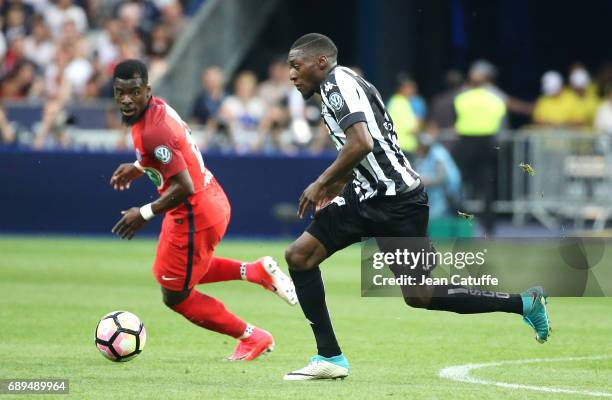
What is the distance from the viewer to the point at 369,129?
830 centimetres

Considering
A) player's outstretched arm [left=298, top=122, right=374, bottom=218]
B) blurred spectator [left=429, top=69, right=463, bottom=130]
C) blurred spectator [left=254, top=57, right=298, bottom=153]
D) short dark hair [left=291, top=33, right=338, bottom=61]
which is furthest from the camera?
blurred spectator [left=429, top=69, right=463, bottom=130]

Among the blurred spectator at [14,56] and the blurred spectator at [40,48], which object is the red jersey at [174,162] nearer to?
the blurred spectator at [14,56]

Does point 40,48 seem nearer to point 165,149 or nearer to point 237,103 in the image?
point 237,103

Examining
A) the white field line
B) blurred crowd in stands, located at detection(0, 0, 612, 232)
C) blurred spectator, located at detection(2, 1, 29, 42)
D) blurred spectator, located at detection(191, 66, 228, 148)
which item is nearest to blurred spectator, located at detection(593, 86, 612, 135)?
blurred crowd in stands, located at detection(0, 0, 612, 232)

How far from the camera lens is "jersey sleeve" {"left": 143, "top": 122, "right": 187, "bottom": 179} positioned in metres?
9.05

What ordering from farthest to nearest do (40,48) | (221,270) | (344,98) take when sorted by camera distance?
(40,48) → (221,270) → (344,98)

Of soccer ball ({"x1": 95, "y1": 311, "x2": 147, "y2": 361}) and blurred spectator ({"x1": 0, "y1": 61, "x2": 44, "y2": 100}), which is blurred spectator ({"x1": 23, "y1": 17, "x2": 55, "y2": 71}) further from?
soccer ball ({"x1": 95, "y1": 311, "x2": 147, "y2": 361})

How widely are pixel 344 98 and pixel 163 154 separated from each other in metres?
1.56

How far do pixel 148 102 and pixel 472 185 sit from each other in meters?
11.8

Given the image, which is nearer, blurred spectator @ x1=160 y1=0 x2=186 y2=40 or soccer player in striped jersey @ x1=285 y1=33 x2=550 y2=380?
soccer player in striped jersey @ x1=285 y1=33 x2=550 y2=380

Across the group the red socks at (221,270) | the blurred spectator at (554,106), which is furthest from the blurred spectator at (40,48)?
the red socks at (221,270)

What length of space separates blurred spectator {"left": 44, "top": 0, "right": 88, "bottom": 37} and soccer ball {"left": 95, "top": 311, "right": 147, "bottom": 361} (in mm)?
15328

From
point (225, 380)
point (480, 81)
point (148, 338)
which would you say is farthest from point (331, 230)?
point (480, 81)

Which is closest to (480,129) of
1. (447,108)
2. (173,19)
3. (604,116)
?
(447,108)
